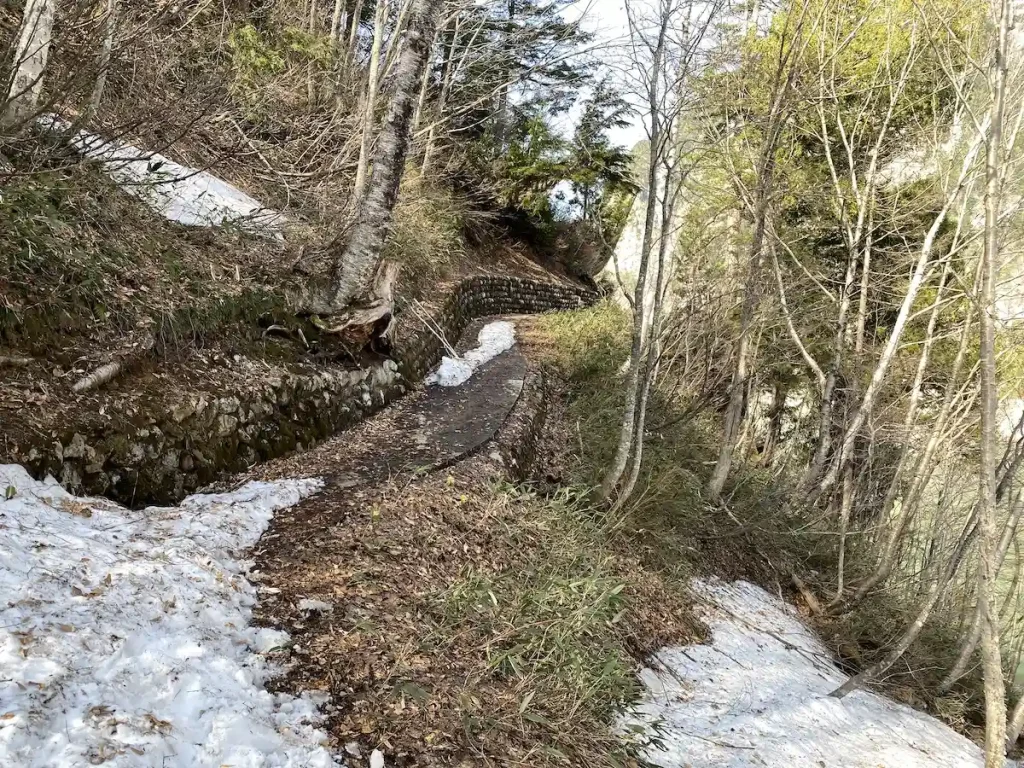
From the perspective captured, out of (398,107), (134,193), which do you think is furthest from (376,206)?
(134,193)

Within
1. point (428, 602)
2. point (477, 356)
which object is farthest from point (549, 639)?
point (477, 356)

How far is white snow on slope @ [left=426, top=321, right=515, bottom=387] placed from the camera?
319 inches

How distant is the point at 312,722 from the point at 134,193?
188 inches

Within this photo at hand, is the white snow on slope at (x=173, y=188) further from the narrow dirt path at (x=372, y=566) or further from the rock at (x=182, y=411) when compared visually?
the narrow dirt path at (x=372, y=566)

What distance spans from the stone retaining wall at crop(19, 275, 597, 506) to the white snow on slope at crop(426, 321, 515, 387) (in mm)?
559

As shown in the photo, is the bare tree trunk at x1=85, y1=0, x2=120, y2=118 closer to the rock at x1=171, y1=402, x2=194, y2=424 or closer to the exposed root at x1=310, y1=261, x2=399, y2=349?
the rock at x1=171, y1=402, x2=194, y2=424

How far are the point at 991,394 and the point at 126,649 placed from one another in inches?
190

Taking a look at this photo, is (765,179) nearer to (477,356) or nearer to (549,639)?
(477,356)

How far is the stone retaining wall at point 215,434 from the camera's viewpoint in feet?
11.2

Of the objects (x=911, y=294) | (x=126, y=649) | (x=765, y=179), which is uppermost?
(x=765, y=179)

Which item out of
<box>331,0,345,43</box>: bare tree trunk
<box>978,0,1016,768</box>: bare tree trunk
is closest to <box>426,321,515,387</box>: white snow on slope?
<box>978,0,1016,768</box>: bare tree trunk

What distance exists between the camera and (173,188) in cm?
570

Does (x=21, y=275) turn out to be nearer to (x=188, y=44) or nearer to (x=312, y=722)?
(x=312, y=722)

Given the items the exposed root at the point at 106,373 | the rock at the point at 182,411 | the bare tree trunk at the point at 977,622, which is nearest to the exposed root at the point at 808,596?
the bare tree trunk at the point at 977,622
